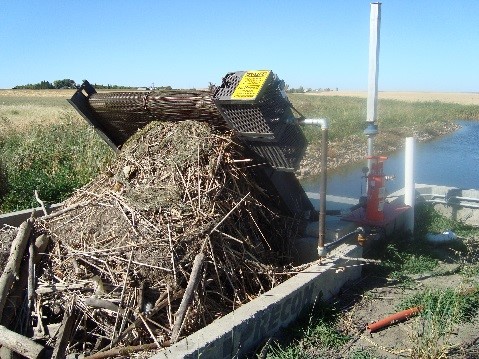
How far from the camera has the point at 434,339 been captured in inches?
167

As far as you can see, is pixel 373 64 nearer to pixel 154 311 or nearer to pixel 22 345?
pixel 154 311

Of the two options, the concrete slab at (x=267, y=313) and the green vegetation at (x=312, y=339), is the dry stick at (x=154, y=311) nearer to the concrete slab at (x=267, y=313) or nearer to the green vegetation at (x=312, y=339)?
the concrete slab at (x=267, y=313)

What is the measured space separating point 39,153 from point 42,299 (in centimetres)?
902

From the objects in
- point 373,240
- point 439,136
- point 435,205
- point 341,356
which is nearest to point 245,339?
point 341,356

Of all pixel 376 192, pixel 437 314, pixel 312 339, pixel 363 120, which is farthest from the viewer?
pixel 363 120

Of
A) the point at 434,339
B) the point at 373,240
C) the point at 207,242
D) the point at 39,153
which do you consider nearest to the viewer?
the point at 434,339

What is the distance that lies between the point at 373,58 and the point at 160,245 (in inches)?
185

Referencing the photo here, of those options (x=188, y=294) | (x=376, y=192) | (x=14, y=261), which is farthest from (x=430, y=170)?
(x=14, y=261)

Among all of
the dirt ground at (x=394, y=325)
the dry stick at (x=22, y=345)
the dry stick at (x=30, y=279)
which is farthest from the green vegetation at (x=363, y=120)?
the dry stick at (x=22, y=345)

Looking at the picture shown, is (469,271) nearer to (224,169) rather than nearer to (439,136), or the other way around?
(224,169)

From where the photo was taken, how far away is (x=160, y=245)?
196 inches

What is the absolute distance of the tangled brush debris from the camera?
4652mm

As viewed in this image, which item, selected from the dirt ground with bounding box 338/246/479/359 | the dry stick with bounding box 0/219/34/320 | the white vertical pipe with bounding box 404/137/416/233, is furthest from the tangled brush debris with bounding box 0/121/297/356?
the white vertical pipe with bounding box 404/137/416/233

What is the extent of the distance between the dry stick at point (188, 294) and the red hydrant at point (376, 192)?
3150 mm
